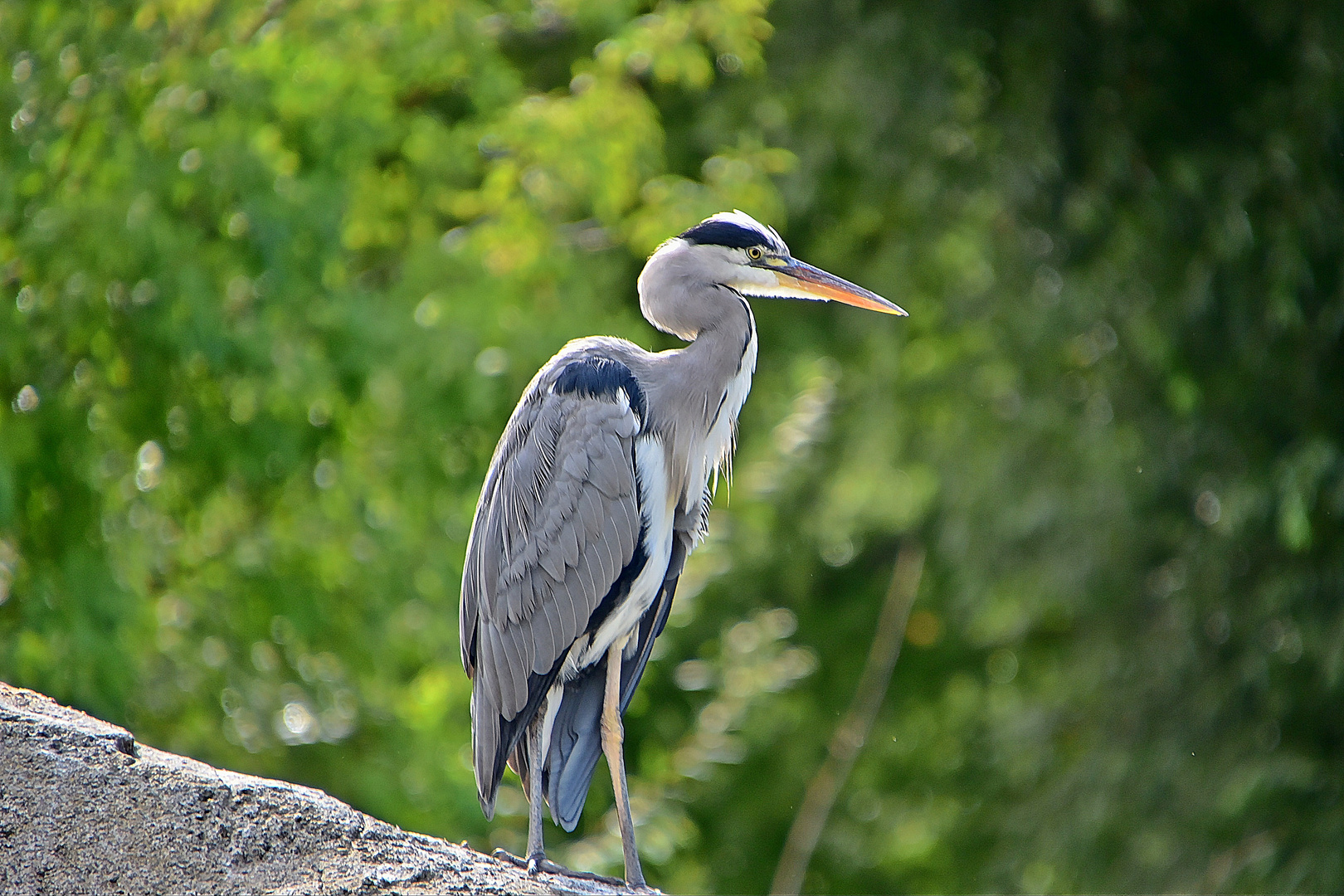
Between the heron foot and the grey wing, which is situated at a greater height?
the grey wing

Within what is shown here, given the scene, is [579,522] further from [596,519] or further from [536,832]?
[536,832]

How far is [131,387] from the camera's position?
4.88m

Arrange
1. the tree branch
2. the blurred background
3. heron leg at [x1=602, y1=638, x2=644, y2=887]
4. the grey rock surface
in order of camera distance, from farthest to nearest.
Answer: the tree branch
the blurred background
heron leg at [x1=602, y1=638, x2=644, y2=887]
the grey rock surface

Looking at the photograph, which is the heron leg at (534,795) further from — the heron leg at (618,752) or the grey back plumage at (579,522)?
the heron leg at (618,752)

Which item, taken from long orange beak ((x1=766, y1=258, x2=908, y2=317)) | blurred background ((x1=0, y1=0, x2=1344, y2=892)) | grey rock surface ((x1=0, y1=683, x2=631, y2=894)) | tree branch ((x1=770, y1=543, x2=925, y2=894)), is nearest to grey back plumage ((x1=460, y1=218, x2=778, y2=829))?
long orange beak ((x1=766, y1=258, x2=908, y2=317))

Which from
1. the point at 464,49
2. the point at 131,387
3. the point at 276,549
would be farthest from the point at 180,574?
the point at 464,49

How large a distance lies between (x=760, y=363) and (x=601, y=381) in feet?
13.7

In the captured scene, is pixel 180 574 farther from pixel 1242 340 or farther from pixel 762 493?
pixel 1242 340

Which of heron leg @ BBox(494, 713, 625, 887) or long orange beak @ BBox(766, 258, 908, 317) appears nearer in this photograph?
heron leg @ BBox(494, 713, 625, 887)

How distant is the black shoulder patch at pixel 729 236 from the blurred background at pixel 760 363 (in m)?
1.87

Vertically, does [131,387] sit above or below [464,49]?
below

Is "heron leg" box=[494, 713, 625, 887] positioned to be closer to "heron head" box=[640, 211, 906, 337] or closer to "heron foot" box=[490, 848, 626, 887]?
"heron foot" box=[490, 848, 626, 887]

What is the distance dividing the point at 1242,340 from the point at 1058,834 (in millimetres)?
2314

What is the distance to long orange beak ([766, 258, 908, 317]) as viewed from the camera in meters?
3.58
